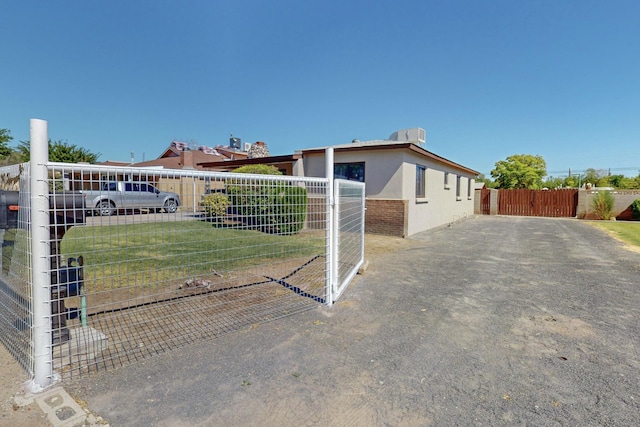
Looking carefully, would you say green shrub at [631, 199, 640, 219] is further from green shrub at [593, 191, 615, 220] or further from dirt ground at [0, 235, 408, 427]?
dirt ground at [0, 235, 408, 427]

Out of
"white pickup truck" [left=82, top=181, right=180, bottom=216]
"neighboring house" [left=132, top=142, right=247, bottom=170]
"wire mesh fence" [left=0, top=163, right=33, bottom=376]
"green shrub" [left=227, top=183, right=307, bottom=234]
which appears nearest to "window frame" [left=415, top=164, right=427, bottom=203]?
"green shrub" [left=227, top=183, right=307, bottom=234]

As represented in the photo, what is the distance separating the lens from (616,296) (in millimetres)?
4797

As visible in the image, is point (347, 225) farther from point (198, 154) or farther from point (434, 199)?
point (198, 154)

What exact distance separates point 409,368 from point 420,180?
10.8 meters

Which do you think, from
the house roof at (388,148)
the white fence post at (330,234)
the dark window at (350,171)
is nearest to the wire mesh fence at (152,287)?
the white fence post at (330,234)

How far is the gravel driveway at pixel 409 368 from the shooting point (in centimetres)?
221

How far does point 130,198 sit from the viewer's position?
3746 millimetres

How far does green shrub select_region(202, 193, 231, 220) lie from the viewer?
3.86 meters

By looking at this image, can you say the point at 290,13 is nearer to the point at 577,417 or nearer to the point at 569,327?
the point at 569,327

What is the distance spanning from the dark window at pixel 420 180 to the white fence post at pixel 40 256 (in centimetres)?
1161

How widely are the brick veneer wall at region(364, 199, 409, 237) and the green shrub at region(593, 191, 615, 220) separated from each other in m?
15.9

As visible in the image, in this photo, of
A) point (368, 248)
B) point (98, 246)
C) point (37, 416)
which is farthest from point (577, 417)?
point (98, 246)

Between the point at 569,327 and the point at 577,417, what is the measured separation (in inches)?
73.5

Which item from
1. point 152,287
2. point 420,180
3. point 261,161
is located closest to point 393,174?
point 420,180
